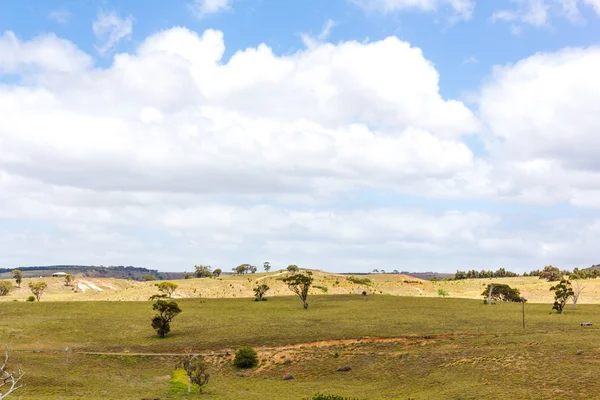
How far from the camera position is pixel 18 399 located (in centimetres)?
4853

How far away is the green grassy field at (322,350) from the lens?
166 ft

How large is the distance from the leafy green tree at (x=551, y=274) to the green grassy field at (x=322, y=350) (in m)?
81.1

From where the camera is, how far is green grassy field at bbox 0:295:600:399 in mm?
50688

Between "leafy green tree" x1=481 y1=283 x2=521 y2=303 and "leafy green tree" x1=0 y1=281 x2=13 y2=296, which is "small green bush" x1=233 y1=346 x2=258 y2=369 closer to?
"leafy green tree" x1=481 y1=283 x2=521 y2=303

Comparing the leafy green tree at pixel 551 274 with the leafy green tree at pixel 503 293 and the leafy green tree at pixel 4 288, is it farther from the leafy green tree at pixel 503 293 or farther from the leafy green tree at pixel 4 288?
the leafy green tree at pixel 4 288

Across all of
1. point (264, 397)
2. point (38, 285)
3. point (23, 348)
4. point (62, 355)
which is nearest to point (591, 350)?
point (264, 397)

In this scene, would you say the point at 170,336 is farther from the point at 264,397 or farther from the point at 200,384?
the point at 264,397

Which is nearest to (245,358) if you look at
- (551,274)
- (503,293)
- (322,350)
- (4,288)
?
(322,350)


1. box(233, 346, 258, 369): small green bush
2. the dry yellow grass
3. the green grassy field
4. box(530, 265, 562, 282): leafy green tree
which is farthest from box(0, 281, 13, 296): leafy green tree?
box(530, 265, 562, 282): leafy green tree

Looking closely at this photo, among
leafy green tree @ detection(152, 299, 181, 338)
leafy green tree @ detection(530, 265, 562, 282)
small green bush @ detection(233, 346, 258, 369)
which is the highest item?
leafy green tree @ detection(530, 265, 562, 282)

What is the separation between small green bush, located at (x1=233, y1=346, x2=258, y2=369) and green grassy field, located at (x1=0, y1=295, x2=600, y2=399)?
1121 millimetres

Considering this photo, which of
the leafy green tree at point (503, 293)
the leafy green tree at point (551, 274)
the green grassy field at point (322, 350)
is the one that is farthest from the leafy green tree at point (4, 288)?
the leafy green tree at point (551, 274)

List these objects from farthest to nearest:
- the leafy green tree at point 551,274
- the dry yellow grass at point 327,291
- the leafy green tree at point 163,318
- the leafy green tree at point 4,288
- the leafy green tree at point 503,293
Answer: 1. the leafy green tree at point 551,274
2. the leafy green tree at point 4,288
3. the dry yellow grass at point 327,291
4. the leafy green tree at point 503,293
5. the leafy green tree at point 163,318

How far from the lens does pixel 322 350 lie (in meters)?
67.7
